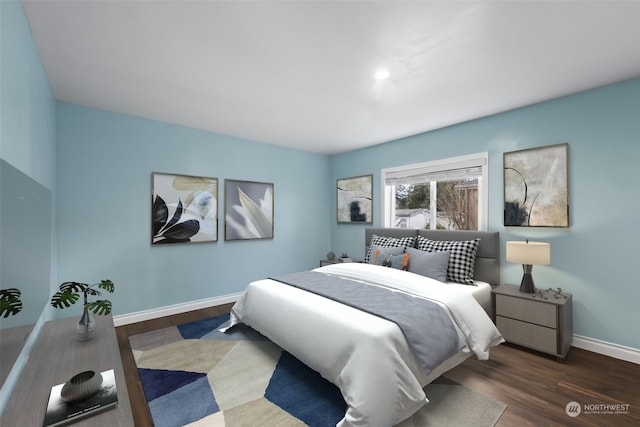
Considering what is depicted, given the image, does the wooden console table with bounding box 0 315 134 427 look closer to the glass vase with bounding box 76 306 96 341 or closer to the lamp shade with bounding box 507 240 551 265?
the glass vase with bounding box 76 306 96 341

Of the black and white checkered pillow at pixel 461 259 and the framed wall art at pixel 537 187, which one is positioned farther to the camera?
the black and white checkered pillow at pixel 461 259

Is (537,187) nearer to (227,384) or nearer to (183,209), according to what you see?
(227,384)

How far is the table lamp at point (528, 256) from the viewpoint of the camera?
99.5 inches

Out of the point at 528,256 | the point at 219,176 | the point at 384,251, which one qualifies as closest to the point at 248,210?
the point at 219,176

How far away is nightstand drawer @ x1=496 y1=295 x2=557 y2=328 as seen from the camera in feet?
7.95

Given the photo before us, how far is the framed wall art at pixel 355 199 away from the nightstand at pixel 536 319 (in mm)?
2303

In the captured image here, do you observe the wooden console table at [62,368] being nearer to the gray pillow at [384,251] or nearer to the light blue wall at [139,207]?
the light blue wall at [139,207]

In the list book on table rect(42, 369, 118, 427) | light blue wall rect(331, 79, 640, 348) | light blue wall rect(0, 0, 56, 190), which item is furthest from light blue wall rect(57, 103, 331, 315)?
light blue wall rect(331, 79, 640, 348)

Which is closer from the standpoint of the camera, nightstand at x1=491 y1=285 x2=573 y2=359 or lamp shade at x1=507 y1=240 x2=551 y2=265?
nightstand at x1=491 y1=285 x2=573 y2=359

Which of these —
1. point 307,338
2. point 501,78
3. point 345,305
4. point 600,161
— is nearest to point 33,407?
point 307,338

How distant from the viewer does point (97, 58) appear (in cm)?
212

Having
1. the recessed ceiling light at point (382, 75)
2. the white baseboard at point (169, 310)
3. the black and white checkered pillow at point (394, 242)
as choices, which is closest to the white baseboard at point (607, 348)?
the black and white checkered pillow at point (394, 242)

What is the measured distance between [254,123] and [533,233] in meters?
3.52

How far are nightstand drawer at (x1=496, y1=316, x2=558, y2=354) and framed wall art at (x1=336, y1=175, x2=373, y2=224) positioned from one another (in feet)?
7.83
